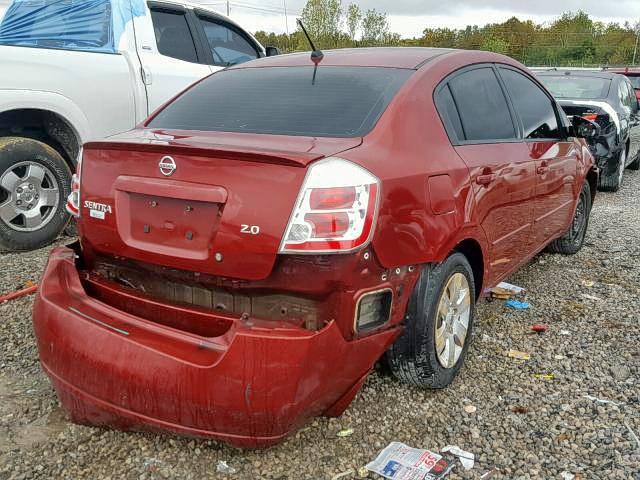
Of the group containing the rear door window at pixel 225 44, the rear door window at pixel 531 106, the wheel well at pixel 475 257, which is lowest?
the wheel well at pixel 475 257

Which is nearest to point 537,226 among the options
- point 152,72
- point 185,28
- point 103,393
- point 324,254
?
point 324,254

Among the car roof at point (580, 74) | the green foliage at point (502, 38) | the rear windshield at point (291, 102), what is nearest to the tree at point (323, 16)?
the green foliage at point (502, 38)

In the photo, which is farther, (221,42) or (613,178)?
(613,178)

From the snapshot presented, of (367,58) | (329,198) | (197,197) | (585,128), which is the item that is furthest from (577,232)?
(197,197)

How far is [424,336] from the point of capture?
9.29ft

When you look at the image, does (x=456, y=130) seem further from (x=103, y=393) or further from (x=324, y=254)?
(x=103, y=393)

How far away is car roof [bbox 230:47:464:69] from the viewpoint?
3232 millimetres

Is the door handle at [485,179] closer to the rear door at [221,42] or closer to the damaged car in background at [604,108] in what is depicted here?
the rear door at [221,42]

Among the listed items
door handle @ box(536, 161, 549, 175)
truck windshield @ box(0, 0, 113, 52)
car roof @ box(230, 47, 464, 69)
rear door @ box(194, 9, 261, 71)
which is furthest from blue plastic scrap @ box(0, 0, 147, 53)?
door handle @ box(536, 161, 549, 175)

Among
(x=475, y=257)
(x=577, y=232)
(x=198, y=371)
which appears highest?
(x=475, y=257)

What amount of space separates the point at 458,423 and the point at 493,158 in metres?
1.38

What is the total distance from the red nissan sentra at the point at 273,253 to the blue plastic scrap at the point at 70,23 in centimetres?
264

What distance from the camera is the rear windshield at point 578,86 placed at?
8656mm

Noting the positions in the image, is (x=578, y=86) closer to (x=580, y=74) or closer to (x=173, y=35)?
(x=580, y=74)
